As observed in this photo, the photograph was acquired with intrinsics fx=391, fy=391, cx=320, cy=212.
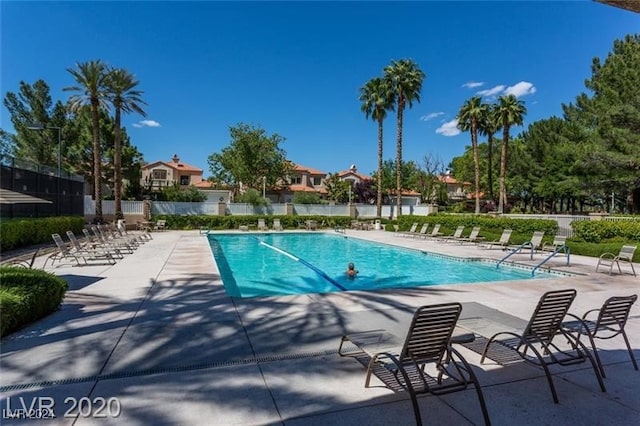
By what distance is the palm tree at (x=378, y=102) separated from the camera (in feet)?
107

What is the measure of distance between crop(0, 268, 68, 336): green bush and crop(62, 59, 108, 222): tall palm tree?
20126mm

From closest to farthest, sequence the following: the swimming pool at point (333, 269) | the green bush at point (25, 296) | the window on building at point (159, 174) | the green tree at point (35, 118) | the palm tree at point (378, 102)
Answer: the green bush at point (25, 296) → the swimming pool at point (333, 269) → the palm tree at point (378, 102) → the green tree at point (35, 118) → the window on building at point (159, 174)

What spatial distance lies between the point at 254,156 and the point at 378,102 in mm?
15125

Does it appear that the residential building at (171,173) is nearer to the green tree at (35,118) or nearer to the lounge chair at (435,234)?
the green tree at (35,118)

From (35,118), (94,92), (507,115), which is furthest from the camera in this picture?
(35,118)

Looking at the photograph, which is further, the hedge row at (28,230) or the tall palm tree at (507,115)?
the tall palm tree at (507,115)

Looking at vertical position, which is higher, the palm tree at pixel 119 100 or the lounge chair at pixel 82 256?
the palm tree at pixel 119 100

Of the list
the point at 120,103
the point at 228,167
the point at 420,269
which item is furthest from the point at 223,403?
the point at 228,167

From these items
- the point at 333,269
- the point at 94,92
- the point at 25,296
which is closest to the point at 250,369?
the point at 25,296

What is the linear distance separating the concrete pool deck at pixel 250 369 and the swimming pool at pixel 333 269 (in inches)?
129

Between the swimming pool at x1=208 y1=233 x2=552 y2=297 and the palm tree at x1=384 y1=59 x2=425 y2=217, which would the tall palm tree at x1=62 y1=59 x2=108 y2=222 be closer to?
the swimming pool at x1=208 y1=233 x2=552 y2=297

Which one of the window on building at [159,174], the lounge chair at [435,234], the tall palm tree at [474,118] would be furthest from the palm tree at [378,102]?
the window on building at [159,174]

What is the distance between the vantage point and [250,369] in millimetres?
4102

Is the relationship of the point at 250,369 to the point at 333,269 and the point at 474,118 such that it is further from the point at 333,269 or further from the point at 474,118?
the point at 474,118
